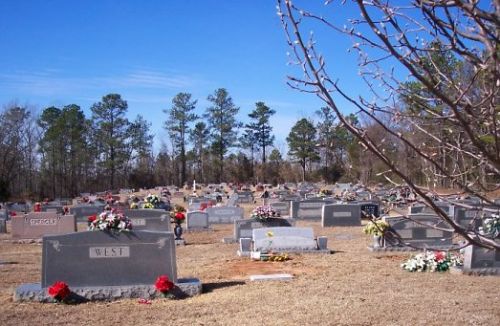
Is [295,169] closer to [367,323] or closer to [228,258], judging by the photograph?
[228,258]

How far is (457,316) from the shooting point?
6625 mm

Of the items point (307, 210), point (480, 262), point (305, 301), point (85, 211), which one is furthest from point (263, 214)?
point (85, 211)

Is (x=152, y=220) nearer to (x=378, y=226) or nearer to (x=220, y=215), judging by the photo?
(x=220, y=215)

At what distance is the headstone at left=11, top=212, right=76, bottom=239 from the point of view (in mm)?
17766

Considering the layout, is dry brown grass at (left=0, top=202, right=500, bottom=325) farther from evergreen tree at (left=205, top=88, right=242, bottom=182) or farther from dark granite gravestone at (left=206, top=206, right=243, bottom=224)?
evergreen tree at (left=205, top=88, right=242, bottom=182)

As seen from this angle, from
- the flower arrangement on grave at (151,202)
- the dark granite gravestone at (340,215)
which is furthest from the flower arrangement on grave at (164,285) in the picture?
the dark granite gravestone at (340,215)

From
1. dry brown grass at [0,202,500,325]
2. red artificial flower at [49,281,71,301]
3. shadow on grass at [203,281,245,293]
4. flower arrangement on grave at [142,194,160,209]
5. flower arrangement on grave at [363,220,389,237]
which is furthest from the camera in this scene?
flower arrangement on grave at [142,194,160,209]

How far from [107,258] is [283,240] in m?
5.02

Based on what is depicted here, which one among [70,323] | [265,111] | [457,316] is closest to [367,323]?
[457,316]

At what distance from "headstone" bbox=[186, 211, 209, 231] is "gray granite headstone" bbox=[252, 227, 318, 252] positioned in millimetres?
7073

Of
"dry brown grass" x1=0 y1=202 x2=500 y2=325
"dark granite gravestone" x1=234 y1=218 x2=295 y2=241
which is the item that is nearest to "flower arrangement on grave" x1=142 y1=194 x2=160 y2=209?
"dark granite gravestone" x1=234 y1=218 x2=295 y2=241

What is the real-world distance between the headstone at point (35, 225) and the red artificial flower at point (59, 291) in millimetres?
10290

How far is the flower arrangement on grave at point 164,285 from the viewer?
802 centimetres

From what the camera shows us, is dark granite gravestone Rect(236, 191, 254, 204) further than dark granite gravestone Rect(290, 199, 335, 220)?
Yes
